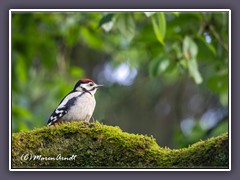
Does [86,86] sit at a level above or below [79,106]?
above

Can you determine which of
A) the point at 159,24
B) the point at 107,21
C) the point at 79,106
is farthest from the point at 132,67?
the point at 79,106

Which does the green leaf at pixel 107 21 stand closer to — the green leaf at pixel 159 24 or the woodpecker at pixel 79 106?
the green leaf at pixel 159 24

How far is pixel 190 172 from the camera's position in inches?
179

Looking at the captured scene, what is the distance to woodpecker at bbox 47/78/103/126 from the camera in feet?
15.3

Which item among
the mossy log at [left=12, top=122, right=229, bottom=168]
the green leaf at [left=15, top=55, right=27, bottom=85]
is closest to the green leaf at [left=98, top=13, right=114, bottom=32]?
the mossy log at [left=12, top=122, right=229, bottom=168]

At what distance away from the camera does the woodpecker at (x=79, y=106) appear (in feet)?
15.3

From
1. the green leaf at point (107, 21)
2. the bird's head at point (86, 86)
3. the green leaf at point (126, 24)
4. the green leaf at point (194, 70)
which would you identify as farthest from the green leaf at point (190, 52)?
the bird's head at point (86, 86)

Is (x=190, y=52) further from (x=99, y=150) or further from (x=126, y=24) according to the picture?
(x=99, y=150)

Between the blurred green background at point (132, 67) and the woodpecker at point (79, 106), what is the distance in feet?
1.40

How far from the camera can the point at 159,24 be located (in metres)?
5.19

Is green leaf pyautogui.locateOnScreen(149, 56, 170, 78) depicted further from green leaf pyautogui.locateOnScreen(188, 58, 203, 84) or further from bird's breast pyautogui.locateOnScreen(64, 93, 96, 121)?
bird's breast pyautogui.locateOnScreen(64, 93, 96, 121)

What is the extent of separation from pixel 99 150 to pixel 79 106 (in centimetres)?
37
